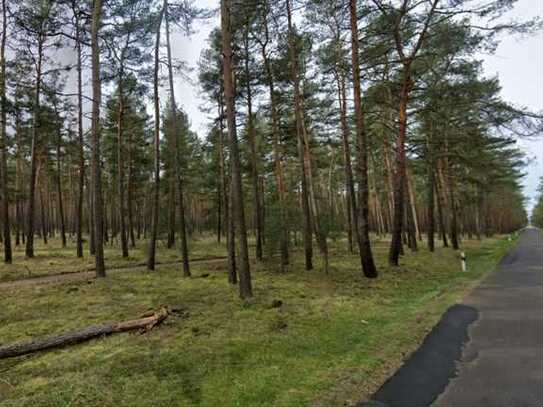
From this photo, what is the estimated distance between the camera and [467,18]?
12.5m

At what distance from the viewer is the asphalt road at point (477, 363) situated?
12.0 feet

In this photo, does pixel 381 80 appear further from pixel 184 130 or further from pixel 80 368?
pixel 184 130

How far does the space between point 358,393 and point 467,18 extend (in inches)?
538

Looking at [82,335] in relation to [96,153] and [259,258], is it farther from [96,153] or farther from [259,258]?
[259,258]

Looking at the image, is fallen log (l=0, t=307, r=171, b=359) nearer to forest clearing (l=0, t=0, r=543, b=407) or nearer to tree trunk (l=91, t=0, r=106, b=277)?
forest clearing (l=0, t=0, r=543, b=407)

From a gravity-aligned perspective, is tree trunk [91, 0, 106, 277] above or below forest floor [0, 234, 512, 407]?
above

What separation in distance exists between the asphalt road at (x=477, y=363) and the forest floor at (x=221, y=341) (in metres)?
0.29

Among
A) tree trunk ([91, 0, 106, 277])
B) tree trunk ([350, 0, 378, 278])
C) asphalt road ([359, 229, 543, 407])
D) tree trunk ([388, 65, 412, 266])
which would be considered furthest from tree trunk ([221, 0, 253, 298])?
tree trunk ([388, 65, 412, 266])

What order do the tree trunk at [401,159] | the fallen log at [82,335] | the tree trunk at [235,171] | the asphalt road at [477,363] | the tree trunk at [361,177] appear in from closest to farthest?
the asphalt road at [477,363]
the fallen log at [82,335]
the tree trunk at [235,171]
the tree trunk at [361,177]
the tree trunk at [401,159]

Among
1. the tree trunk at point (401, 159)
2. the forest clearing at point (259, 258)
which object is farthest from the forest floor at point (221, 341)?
the tree trunk at point (401, 159)

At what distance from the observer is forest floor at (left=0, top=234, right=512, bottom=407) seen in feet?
13.5

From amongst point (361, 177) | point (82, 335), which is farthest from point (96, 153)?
point (361, 177)

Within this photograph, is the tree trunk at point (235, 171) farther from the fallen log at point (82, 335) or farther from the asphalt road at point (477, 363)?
the asphalt road at point (477, 363)

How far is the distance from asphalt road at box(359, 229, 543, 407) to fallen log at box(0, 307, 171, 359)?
14.3 ft
